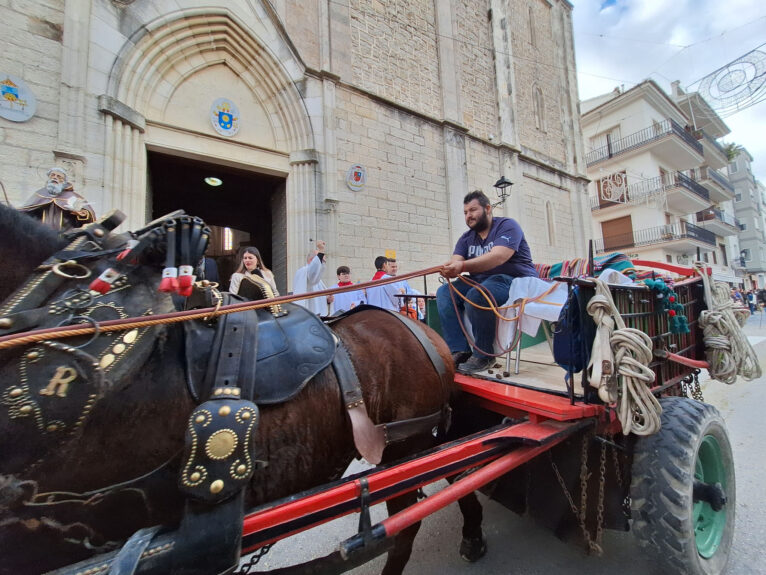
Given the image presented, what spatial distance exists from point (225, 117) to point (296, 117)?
1.32 m

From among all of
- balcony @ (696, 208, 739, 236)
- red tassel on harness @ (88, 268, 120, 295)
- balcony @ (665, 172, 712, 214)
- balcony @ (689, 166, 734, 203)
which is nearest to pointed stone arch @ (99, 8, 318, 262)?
red tassel on harness @ (88, 268, 120, 295)

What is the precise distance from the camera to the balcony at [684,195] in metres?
18.2

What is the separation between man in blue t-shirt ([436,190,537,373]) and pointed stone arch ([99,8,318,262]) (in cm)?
445

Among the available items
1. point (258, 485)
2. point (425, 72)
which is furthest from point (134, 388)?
point (425, 72)

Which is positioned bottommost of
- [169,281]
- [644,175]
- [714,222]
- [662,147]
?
[169,281]

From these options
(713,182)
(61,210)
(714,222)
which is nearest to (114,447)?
(61,210)

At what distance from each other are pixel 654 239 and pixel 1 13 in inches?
965

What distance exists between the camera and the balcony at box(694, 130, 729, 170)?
24.4 metres

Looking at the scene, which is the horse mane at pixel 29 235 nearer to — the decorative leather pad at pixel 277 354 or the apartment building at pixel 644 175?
the decorative leather pad at pixel 277 354

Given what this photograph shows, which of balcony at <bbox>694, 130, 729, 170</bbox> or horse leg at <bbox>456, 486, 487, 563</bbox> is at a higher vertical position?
balcony at <bbox>694, 130, 729, 170</bbox>

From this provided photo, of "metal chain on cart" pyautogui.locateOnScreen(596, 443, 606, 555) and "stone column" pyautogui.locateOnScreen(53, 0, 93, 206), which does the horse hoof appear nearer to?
"metal chain on cart" pyautogui.locateOnScreen(596, 443, 606, 555)

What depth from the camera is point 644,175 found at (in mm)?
18578

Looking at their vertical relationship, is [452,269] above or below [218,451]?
above

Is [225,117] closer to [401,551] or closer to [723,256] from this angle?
[401,551]
